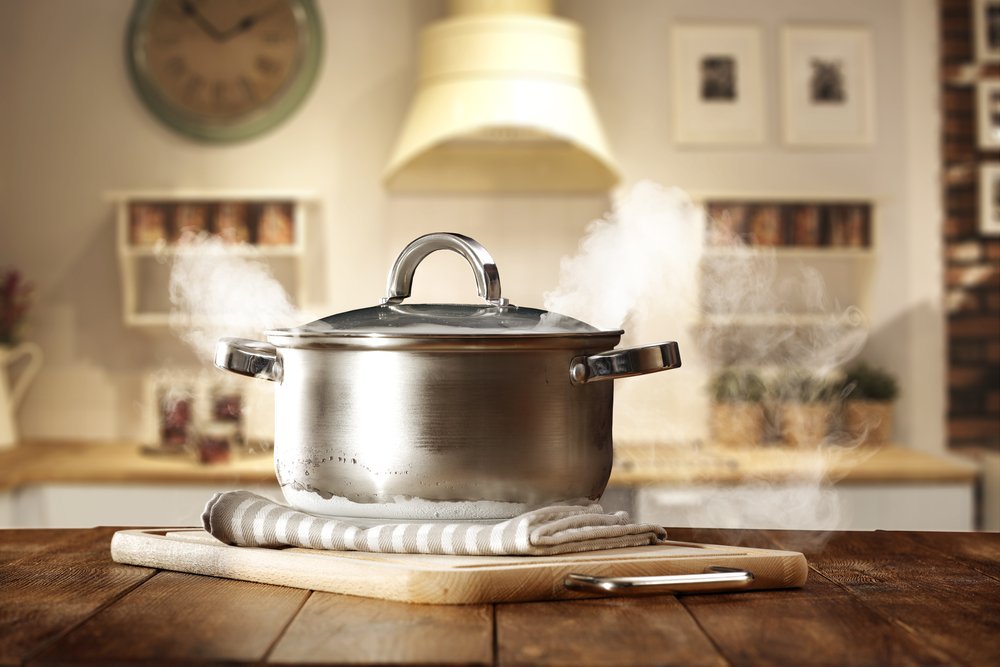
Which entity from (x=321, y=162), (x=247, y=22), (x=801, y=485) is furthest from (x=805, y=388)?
(x=247, y=22)

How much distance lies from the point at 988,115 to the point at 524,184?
1410mm

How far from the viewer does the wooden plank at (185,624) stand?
0.60 m

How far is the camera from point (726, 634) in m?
0.65

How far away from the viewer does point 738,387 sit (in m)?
3.05

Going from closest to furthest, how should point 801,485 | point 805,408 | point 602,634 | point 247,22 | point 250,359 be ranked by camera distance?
point 602,634 < point 250,359 < point 801,485 < point 805,408 < point 247,22

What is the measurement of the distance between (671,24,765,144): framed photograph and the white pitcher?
6.61 feet

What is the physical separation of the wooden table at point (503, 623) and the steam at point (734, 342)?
79.4 inches

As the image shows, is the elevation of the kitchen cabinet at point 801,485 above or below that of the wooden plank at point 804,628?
below

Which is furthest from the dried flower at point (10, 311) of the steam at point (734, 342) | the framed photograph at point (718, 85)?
the framed photograph at point (718, 85)

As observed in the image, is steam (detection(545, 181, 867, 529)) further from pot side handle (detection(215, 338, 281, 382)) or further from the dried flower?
pot side handle (detection(215, 338, 281, 382))

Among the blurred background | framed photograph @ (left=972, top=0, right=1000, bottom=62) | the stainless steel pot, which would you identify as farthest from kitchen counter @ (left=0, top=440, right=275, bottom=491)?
framed photograph @ (left=972, top=0, right=1000, bottom=62)

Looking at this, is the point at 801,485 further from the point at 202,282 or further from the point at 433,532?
the point at 433,532

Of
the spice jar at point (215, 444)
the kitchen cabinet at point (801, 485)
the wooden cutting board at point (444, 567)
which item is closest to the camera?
the wooden cutting board at point (444, 567)

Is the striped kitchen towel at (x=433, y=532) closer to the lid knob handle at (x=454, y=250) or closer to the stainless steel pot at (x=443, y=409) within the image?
the stainless steel pot at (x=443, y=409)
